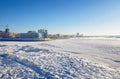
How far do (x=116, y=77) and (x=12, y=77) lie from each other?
5847 mm

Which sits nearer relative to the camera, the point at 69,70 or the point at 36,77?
the point at 36,77

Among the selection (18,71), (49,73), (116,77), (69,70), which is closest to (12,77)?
(18,71)

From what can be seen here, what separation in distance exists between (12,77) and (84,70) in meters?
4.41

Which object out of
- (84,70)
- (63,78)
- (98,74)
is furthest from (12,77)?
(98,74)

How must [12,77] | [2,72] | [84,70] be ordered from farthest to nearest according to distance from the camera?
[84,70], [2,72], [12,77]

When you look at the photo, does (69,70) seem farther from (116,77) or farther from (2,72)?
(2,72)

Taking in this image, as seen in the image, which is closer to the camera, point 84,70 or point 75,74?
point 75,74

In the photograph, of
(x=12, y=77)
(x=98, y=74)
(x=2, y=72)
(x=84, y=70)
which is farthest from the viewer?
(x=84, y=70)

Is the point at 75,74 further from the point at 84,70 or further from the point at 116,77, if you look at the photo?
the point at 116,77

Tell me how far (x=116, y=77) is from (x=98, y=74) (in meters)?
1.02

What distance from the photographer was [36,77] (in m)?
7.25

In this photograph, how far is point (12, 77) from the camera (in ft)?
23.3

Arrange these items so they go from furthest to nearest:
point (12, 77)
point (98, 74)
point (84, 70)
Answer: point (84, 70) → point (98, 74) → point (12, 77)

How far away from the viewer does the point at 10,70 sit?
26.6 ft
